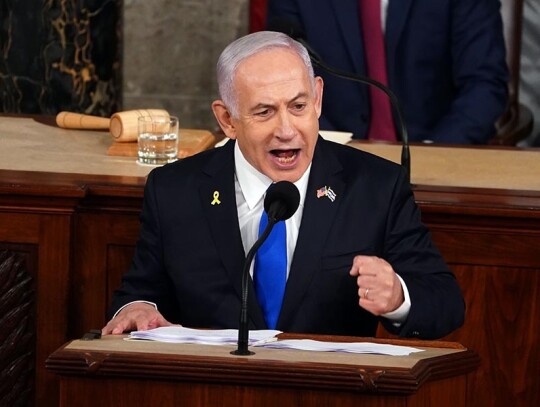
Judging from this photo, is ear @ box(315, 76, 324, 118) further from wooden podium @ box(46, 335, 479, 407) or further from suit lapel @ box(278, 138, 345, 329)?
wooden podium @ box(46, 335, 479, 407)

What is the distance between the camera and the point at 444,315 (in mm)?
2928

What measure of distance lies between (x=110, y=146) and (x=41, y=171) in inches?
17.8

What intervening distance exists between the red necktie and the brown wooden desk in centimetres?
143

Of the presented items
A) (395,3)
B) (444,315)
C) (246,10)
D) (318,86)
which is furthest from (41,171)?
(246,10)

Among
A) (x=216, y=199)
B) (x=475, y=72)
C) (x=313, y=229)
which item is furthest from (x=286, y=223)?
(x=475, y=72)

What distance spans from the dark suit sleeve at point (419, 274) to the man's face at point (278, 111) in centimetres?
24

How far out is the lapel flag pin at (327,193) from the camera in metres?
3.07

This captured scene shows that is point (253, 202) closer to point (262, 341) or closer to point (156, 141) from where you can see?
point (262, 341)

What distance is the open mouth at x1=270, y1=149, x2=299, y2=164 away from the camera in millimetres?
2998

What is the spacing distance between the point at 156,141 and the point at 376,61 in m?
1.36

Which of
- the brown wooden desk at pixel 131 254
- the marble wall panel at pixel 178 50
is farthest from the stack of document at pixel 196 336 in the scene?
the marble wall panel at pixel 178 50

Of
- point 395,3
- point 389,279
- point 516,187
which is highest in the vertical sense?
point 395,3

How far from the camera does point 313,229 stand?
3039 mm

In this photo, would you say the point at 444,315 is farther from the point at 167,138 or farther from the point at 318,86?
the point at 167,138
